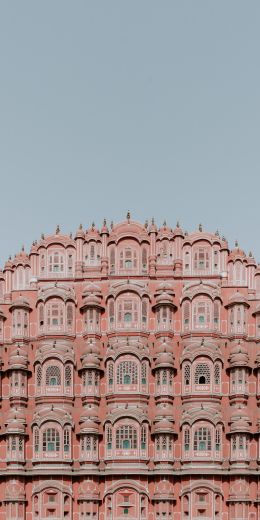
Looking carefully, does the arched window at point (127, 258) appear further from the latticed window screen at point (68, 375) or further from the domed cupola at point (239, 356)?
the domed cupola at point (239, 356)

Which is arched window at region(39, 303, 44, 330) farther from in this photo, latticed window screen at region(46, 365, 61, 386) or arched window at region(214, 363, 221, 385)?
arched window at region(214, 363, 221, 385)

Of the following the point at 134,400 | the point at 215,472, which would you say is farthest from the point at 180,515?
the point at 134,400

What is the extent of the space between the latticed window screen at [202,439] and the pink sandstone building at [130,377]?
0.07 metres

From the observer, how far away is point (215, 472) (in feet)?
224

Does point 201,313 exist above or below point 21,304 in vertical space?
below

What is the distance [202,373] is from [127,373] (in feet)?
16.8

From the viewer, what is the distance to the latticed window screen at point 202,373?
2776 inches

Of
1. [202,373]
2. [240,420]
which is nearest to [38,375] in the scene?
[202,373]

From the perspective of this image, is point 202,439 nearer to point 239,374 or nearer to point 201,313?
point 239,374

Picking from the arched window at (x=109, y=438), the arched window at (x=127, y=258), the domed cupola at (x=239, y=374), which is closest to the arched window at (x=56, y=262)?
the arched window at (x=127, y=258)

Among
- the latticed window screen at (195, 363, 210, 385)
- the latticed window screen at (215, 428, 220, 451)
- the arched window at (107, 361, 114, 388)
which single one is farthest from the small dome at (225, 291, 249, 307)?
the arched window at (107, 361, 114, 388)

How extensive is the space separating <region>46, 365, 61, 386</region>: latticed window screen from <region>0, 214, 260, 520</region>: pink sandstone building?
69 millimetres

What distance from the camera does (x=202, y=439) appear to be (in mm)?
69375

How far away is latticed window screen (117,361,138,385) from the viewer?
70.7 metres
